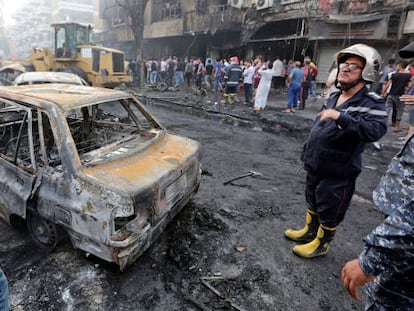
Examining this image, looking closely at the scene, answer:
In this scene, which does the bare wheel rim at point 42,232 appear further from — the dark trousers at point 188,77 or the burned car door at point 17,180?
the dark trousers at point 188,77

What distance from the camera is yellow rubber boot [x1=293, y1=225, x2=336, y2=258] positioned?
2.78 m

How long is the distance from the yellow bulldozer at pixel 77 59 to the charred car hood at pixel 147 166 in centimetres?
1125

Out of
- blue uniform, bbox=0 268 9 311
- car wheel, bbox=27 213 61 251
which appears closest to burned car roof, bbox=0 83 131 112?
car wheel, bbox=27 213 61 251

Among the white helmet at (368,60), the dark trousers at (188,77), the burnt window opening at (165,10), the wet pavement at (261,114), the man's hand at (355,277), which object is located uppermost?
the burnt window opening at (165,10)

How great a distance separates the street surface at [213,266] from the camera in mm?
2297

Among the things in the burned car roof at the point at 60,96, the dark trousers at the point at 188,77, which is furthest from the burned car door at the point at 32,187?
the dark trousers at the point at 188,77

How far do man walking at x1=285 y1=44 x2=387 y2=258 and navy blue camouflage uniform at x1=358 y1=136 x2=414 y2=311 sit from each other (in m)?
0.84

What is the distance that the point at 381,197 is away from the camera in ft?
5.03

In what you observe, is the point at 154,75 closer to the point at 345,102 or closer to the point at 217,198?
the point at 217,198

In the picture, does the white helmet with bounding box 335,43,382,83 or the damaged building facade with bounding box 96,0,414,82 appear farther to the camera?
the damaged building facade with bounding box 96,0,414,82

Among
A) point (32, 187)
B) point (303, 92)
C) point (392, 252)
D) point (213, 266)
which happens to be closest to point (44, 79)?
point (32, 187)

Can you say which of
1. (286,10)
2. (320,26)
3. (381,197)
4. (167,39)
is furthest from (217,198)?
(167,39)

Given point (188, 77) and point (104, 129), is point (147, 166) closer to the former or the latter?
point (104, 129)

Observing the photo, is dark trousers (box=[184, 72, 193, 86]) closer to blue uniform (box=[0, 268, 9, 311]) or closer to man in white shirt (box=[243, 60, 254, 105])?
man in white shirt (box=[243, 60, 254, 105])
